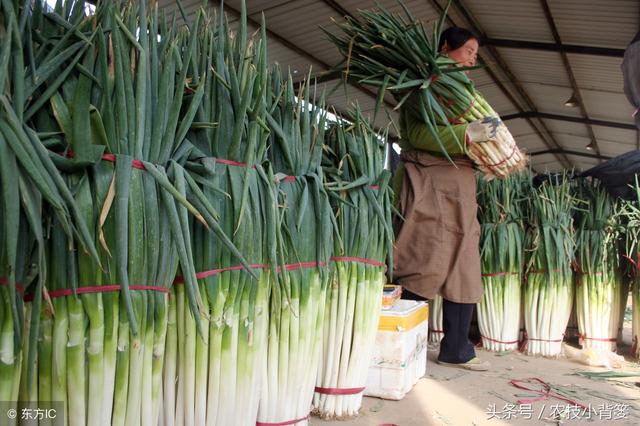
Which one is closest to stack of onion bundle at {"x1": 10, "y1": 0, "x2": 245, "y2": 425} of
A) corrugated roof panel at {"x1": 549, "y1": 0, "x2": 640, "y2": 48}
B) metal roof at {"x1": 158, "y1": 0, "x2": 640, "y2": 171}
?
metal roof at {"x1": 158, "y1": 0, "x2": 640, "y2": 171}

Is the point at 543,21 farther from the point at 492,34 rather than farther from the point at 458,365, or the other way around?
the point at 458,365

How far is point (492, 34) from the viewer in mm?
7684

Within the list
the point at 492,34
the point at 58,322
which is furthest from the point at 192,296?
the point at 492,34

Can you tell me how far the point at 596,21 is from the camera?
6371mm

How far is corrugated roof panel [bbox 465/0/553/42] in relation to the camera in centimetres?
657

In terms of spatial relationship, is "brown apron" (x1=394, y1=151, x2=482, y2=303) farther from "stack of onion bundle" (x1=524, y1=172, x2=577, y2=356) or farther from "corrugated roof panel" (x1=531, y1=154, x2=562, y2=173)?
"corrugated roof panel" (x1=531, y1=154, x2=562, y2=173)

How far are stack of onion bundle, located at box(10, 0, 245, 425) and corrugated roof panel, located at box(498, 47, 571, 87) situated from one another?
26.3 ft

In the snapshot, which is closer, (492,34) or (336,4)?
(336,4)

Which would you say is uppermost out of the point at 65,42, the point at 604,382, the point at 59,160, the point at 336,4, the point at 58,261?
the point at 336,4

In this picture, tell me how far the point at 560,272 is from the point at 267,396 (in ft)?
9.03

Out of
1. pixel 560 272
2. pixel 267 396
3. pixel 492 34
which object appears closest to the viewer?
pixel 267 396

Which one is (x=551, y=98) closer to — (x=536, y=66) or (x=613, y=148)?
(x=536, y=66)

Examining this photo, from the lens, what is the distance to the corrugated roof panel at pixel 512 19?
21.6 feet

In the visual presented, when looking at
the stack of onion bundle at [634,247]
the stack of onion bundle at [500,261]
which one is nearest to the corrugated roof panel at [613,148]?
the stack of onion bundle at [634,247]
